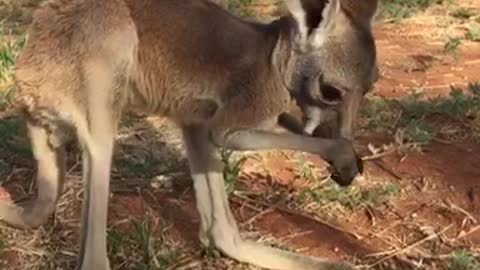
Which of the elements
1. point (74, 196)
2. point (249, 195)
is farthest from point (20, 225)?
point (249, 195)

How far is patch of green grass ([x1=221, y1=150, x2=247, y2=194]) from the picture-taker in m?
4.36

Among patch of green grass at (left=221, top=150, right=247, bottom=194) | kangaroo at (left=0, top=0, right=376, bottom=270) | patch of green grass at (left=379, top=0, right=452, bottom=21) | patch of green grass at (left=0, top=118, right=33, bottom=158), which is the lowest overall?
patch of green grass at (left=379, top=0, right=452, bottom=21)

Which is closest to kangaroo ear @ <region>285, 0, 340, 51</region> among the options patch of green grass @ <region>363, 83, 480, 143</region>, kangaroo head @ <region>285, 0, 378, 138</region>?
kangaroo head @ <region>285, 0, 378, 138</region>

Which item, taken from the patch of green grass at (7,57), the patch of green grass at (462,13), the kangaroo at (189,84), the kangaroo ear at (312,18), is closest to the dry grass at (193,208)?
the kangaroo at (189,84)

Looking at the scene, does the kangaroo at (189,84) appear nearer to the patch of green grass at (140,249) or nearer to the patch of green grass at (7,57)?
the patch of green grass at (140,249)

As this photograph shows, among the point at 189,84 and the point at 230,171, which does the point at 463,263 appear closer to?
the point at 230,171

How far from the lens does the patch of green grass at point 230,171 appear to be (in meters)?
4.36

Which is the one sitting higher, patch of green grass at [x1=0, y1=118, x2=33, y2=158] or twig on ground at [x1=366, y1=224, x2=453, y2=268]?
twig on ground at [x1=366, y1=224, x2=453, y2=268]

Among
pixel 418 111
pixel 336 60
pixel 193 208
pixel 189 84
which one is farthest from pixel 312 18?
pixel 418 111

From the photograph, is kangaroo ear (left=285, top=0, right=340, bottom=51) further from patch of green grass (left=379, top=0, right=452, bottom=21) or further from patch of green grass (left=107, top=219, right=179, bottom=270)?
patch of green grass (left=379, top=0, right=452, bottom=21)

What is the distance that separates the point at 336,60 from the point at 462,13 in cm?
379

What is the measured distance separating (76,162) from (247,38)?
1.17 meters

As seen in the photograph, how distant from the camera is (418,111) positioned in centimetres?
520

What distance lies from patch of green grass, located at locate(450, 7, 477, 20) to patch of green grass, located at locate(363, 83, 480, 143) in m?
1.85
